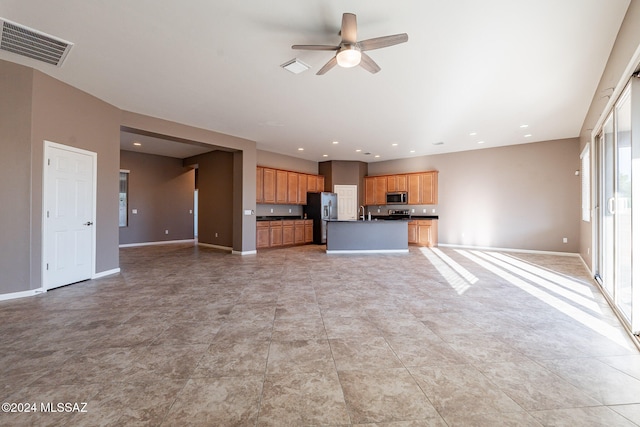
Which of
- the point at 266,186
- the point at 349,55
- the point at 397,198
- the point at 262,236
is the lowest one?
the point at 262,236

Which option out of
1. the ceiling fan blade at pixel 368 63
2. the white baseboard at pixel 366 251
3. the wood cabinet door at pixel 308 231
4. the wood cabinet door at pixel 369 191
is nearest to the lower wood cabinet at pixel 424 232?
the white baseboard at pixel 366 251

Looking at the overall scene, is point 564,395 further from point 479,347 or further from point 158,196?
point 158,196

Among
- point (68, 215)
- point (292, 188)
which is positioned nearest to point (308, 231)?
point (292, 188)

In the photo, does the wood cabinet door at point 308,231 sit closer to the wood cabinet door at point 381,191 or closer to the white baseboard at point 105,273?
the wood cabinet door at point 381,191

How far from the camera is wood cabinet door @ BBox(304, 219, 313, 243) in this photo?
9.52 meters

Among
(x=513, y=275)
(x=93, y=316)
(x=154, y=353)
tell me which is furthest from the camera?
(x=513, y=275)

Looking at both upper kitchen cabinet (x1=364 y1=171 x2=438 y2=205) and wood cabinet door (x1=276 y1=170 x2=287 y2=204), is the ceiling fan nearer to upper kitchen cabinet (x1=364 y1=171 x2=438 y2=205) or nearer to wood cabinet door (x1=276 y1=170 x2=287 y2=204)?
wood cabinet door (x1=276 y1=170 x2=287 y2=204)

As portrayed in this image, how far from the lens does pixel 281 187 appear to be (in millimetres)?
8812

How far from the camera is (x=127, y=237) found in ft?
28.9

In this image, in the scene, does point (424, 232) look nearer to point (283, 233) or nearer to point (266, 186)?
point (283, 233)

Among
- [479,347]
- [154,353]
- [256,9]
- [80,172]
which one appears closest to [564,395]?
[479,347]

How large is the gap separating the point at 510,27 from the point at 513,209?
6354 mm

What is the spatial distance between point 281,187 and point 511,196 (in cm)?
669

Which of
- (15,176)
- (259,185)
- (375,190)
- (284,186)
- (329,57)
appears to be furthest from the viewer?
(375,190)
